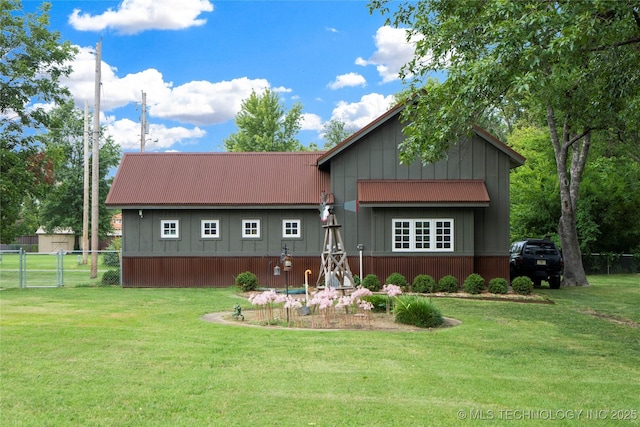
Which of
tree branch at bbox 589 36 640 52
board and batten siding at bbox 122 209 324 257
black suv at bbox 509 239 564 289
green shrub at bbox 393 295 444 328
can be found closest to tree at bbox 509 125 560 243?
black suv at bbox 509 239 564 289

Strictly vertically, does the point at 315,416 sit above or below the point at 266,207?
below

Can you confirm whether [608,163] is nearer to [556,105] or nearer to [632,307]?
[556,105]

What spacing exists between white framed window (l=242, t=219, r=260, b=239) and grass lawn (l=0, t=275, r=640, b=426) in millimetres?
9274

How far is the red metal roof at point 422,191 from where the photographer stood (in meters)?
22.2

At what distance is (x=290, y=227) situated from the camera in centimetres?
2450

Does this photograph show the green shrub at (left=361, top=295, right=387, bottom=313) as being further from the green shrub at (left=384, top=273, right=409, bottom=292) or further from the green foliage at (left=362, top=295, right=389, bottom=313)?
the green shrub at (left=384, top=273, right=409, bottom=292)

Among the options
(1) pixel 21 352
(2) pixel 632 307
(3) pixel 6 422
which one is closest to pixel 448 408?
(3) pixel 6 422

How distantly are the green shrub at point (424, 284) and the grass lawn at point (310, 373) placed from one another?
5971 millimetres

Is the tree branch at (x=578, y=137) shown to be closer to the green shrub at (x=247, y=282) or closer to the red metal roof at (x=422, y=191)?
the red metal roof at (x=422, y=191)

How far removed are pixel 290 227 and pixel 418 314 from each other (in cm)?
1156

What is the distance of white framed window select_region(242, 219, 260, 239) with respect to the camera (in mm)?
24516

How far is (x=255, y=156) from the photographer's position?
89.0ft

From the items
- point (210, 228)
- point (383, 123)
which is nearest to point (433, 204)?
point (383, 123)

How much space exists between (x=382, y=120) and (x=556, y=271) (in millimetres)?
8553
